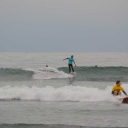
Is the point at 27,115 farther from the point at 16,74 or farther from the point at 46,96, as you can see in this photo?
the point at 16,74

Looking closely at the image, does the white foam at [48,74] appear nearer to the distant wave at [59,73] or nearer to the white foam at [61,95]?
the distant wave at [59,73]

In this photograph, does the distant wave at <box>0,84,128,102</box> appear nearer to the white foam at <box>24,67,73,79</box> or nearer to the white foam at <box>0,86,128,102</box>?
the white foam at <box>0,86,128,102</box>

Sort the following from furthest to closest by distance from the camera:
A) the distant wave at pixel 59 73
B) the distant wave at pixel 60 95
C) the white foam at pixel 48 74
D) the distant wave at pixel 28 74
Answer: the distant wave at pixel 59 73 → the white foam at pixel 48 74 → the distant wave at pixel 28 74 → the distant wave at pixel 60 95

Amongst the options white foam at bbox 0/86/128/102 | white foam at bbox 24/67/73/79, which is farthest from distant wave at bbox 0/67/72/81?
white foam at bbox 0/86/128/102

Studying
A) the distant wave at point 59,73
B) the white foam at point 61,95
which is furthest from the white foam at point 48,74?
the white foam at point 61,95

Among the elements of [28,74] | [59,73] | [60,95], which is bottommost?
[60,95]

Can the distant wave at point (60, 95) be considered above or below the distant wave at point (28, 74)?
below

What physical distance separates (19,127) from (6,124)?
632 mm

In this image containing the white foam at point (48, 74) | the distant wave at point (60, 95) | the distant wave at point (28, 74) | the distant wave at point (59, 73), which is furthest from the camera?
the distant wave at point (59, 73)

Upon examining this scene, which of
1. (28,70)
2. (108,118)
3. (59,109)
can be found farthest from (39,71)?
(108,118)

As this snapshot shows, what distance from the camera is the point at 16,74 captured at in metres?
34.5

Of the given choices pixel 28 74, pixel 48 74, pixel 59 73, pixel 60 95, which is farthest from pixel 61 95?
pixel 28 74

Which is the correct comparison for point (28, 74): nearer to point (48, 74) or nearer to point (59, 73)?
point (48, 74)

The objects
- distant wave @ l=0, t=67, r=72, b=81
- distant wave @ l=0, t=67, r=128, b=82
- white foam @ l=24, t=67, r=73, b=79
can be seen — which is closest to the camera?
distant wave @ l=0, t=67, r=72, b=81
